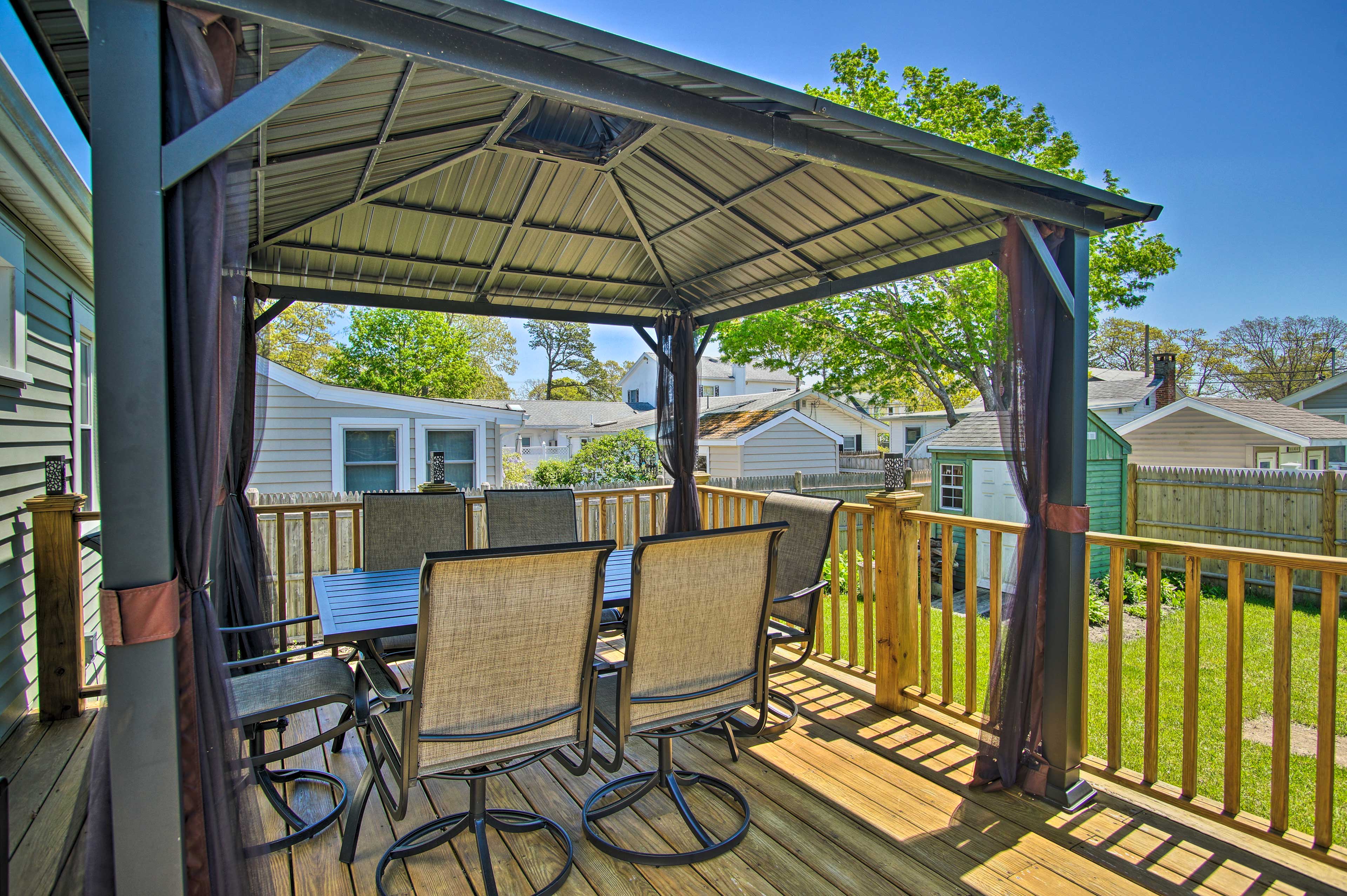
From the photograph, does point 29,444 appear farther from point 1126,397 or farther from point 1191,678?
point 1126,397

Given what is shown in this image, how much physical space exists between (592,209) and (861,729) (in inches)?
123

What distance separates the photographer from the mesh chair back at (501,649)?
1799 mm

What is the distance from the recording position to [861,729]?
125 inches

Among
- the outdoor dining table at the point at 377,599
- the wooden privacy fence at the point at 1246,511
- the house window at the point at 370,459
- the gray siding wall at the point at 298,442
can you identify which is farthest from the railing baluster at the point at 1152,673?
the gray siding wall at the point at 298,442

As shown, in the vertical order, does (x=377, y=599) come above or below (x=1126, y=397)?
below

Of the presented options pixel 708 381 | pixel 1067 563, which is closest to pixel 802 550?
pixel 1067 563

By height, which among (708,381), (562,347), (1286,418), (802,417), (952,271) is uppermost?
(562,347)

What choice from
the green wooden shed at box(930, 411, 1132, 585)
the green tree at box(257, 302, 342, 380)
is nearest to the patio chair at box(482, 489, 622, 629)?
the green wooden shed at box(930, 411, 1132, 585)

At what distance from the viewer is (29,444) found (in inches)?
144

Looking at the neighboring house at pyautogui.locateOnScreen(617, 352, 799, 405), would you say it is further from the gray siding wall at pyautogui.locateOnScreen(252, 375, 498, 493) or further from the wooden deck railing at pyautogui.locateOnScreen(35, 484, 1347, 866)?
the wooden deck railing at pyautogui.locateOnScreen(35, 484, 1347, 866)

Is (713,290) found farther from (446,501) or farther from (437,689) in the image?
(437,689)

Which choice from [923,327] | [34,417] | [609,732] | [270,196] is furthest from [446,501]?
[923,327]

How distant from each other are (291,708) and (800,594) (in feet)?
6.38

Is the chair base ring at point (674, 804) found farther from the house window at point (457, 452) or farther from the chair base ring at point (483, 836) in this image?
the house window at point (457, 452)
